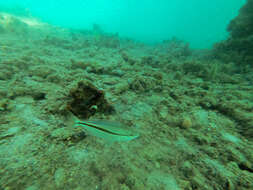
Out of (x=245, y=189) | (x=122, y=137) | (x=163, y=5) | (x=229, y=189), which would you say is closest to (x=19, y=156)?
(x=122, y=137)

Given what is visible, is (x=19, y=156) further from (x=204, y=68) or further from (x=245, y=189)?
(x=204, y=68)

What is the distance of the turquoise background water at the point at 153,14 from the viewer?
3374 inches

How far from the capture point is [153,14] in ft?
385

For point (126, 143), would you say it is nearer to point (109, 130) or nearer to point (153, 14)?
point (109, 130)

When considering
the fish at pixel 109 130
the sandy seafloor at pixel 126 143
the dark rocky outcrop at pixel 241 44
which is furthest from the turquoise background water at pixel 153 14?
the fish at pixel 109 130

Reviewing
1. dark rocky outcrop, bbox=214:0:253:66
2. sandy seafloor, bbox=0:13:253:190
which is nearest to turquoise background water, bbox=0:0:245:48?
dark rocky outcrop, bbox=214:0:253:66

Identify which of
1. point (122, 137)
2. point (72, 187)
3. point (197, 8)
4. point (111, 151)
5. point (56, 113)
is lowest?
Result: point (72, 187)

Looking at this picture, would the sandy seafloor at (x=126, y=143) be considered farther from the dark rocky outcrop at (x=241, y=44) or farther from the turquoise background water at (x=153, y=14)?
the turquoise background water at (x=153, y=14)

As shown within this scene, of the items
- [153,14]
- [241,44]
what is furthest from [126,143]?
[153,14]

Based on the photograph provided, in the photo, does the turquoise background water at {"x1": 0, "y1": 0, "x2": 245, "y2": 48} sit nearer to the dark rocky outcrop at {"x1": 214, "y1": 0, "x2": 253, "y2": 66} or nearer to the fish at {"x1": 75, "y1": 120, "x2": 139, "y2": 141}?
the dark rocky outcrop at {"x1": 214, "y1": 0, "x2": 253, "y2": 66}

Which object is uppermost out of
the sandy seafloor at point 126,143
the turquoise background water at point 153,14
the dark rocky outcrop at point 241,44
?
the turquoise background water at point 153,14

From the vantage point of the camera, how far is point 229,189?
1310 millimetres

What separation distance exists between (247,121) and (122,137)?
265 cm

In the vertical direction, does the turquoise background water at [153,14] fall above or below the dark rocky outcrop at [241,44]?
above
